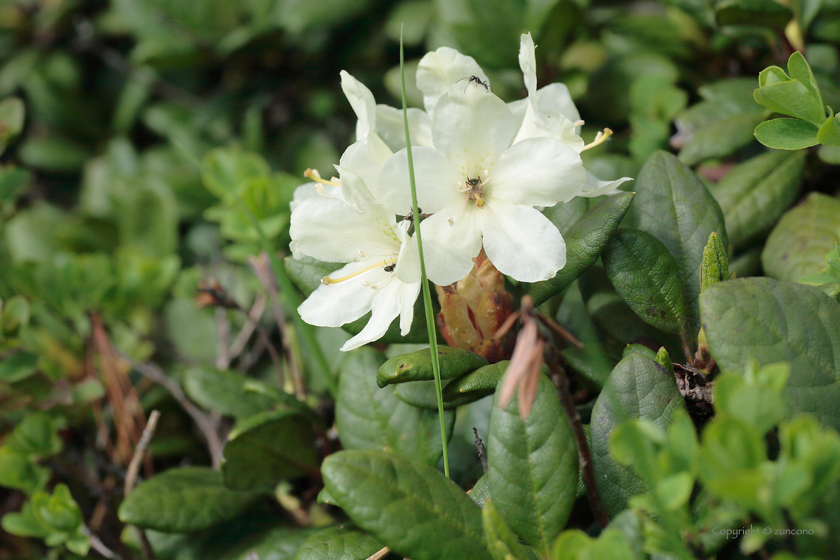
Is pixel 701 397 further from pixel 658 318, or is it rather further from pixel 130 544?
pixel 130 544

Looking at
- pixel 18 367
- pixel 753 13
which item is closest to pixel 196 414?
pixel 18 367

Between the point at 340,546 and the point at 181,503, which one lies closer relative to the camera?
the point at 340,546

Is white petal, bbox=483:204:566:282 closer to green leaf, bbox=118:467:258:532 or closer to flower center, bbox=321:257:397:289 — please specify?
flower center, bbox=321:257:397:289

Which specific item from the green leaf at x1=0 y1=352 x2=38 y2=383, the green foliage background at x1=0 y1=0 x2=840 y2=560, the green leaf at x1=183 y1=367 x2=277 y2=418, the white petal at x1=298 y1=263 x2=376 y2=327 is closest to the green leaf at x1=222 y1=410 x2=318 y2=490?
the green foliage background at x1=0 y1=0 x2=840 y2=560

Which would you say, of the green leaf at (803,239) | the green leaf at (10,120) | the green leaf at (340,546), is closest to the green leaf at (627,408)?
the green leaf at (340,546)

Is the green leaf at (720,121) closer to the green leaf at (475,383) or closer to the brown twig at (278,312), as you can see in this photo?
the green leaf at (475,383)

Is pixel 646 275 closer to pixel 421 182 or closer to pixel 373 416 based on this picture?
pixel 421 182
